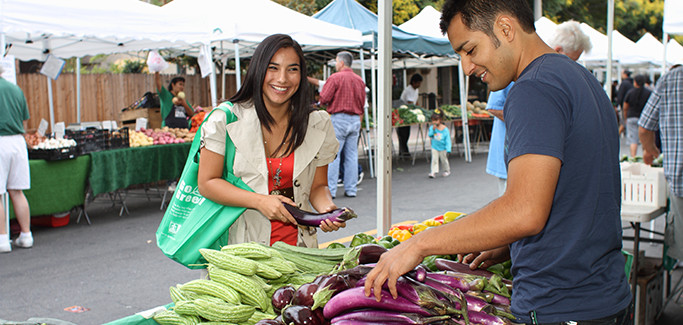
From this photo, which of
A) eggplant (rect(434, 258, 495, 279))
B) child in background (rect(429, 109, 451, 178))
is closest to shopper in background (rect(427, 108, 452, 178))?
child in background (rect(429, 109, 451, 178))

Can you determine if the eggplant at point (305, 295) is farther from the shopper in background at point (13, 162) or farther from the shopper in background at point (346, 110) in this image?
the shopper in background at point (346, 110)

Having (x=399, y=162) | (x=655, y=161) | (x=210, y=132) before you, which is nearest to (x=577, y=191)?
(x=210, y=132)

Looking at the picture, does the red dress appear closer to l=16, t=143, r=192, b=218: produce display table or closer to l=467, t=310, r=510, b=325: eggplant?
l=467, t=310, r=510, b=325: eggplant

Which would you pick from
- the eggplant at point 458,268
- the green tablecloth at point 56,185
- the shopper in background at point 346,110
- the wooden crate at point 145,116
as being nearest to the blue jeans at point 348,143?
the shopper in background at point 346,110

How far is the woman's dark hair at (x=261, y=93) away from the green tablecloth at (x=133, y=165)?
6.10m

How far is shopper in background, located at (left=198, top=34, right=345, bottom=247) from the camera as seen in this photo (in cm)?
277

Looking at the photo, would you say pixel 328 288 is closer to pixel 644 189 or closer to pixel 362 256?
pixel 362 256

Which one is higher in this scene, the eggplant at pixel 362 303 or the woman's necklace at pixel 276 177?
the woman's necklace at pixel 276 177

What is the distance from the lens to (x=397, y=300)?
1.81 meters

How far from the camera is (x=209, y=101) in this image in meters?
18.0

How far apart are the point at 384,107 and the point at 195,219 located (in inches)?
51.5

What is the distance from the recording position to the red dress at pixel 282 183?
2951 millimetres

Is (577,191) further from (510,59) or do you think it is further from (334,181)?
(334,181)

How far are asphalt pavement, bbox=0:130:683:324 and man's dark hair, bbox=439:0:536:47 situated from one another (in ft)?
13.5
